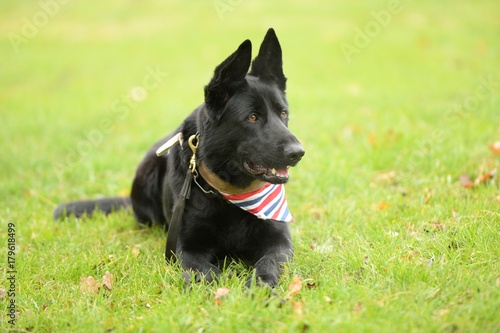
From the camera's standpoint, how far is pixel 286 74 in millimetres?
10859

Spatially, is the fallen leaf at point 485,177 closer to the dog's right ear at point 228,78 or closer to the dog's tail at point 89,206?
the dog's right ear at point 228,78

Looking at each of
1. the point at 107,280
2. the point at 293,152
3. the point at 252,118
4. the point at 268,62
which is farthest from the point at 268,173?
the point at 107,280

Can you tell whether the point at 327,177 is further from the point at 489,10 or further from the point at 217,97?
the point at 489,10

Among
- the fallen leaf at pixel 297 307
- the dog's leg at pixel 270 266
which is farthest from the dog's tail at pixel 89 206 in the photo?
the fallen leaf at pixel 297 307

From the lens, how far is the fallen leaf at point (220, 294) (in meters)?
2.64

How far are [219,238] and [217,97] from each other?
0.98 meters

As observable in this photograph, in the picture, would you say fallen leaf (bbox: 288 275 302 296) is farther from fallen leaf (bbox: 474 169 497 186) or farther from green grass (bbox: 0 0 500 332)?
fallen leaf (bbox: 474 169 497 186)

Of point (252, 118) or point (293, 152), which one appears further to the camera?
point (252, 118)

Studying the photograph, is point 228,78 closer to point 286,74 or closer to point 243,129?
point 243,129

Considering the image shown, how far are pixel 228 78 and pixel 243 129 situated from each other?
0.35m

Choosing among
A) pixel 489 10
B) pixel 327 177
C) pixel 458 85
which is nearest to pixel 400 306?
pixel 327 177

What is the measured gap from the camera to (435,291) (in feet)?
8.29

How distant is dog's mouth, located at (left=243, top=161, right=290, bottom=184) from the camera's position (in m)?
3.12

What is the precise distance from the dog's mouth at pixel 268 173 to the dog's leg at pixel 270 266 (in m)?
0.48
